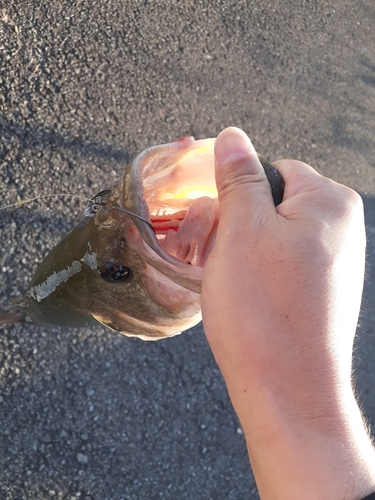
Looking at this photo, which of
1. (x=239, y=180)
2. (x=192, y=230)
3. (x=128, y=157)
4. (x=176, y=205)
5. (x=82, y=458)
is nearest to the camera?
(x=239, y=180)

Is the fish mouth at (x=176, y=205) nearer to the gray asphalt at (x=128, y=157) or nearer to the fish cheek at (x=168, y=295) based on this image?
the fish cheek at (x=168, y=295)

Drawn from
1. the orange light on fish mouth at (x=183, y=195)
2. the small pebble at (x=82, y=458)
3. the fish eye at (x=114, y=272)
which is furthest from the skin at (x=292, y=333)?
the small pebble at (x=82, y=458)

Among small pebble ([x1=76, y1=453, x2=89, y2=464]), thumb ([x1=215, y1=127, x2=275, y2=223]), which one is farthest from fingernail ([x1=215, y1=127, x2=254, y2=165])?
small pebble ([x1=76, y1=453, x2=89, y2=464])

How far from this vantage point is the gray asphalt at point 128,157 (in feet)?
9.15

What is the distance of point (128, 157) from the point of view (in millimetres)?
3479

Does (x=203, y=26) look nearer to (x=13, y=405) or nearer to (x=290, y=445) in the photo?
(x=13, y=405)

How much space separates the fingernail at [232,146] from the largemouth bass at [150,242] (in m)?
0.10

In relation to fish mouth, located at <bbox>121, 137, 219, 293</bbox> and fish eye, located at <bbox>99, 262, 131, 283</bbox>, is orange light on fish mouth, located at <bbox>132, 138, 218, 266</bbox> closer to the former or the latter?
fish mouth, located at <bbox>121, 137, 219, 293</bbox>

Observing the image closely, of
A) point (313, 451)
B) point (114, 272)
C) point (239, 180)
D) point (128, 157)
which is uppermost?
point (239, 180)

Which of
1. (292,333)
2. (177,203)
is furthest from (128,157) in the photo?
(292,333)

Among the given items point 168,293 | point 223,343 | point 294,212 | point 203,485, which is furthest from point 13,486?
point 294,212

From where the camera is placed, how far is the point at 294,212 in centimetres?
130

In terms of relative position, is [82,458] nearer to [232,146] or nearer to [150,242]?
[150,242]

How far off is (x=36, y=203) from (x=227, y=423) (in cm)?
191
